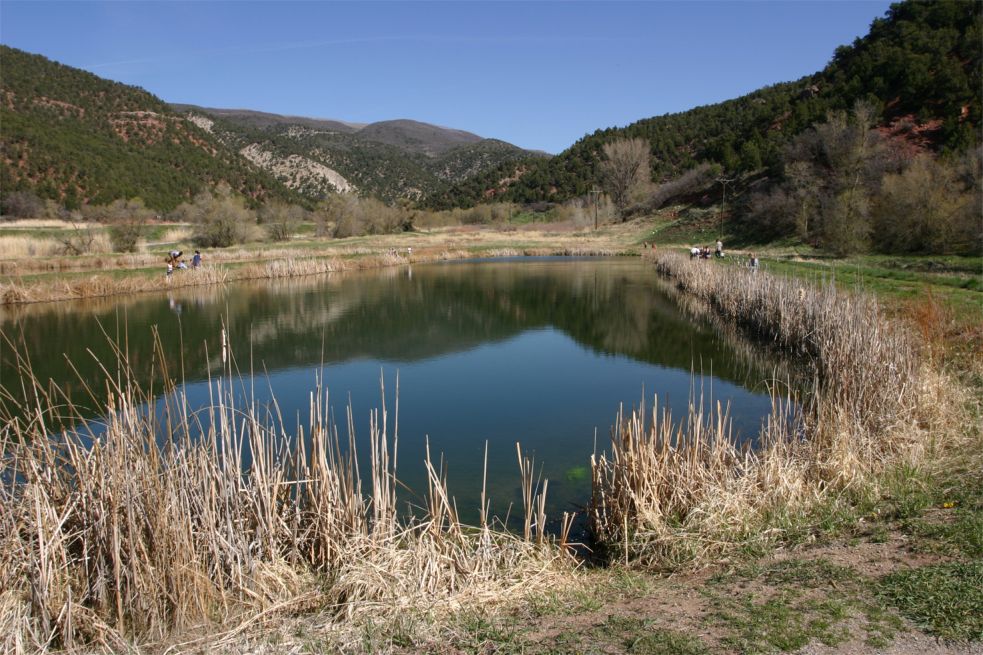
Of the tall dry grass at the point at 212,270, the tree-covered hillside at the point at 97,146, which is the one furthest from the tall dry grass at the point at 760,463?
the tree-covered hillside at the point at 97,146

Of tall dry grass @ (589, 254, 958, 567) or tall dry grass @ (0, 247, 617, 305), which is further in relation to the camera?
tall dry grass @ (0, 247, 617, 305)

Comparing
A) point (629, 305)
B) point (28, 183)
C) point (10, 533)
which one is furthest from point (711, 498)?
point (28, 183)

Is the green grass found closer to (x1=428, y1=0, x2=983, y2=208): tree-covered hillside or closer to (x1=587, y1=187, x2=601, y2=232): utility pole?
(x1=428, y1=0, x2=983, y2=208): tree-covered hillside

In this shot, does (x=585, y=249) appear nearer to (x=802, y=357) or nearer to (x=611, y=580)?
(x=802, y=357)

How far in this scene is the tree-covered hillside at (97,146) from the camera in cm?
4444

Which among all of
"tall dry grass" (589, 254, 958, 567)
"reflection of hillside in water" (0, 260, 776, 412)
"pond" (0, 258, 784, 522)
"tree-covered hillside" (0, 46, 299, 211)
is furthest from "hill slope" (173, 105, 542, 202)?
"tall dry grass" (589, 254, 958, 567)

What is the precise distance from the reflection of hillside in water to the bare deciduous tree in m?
41.0

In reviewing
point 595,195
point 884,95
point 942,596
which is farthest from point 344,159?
point 942,596

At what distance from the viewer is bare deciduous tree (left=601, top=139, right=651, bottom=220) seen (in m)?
65.9

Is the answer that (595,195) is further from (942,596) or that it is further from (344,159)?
(942,596)

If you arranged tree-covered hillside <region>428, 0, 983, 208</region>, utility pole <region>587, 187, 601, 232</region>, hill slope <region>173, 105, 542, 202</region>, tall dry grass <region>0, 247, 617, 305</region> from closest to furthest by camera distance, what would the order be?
tall dry grass <region>0, 247, 617, 305</region> → tree-covered hillside <region>428, 0, 983, 208</region> → utility pole <region>587, 187, 601, 232</region> → hill slope <region>173, 105, 542, 202</region>

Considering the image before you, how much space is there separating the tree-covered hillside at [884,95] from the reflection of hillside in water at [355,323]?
21911 millimetres

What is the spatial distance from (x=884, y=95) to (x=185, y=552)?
49.4m

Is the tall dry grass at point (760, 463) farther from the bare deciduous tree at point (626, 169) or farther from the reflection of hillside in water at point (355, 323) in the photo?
the bare deciduous tree at point (626, 169)
